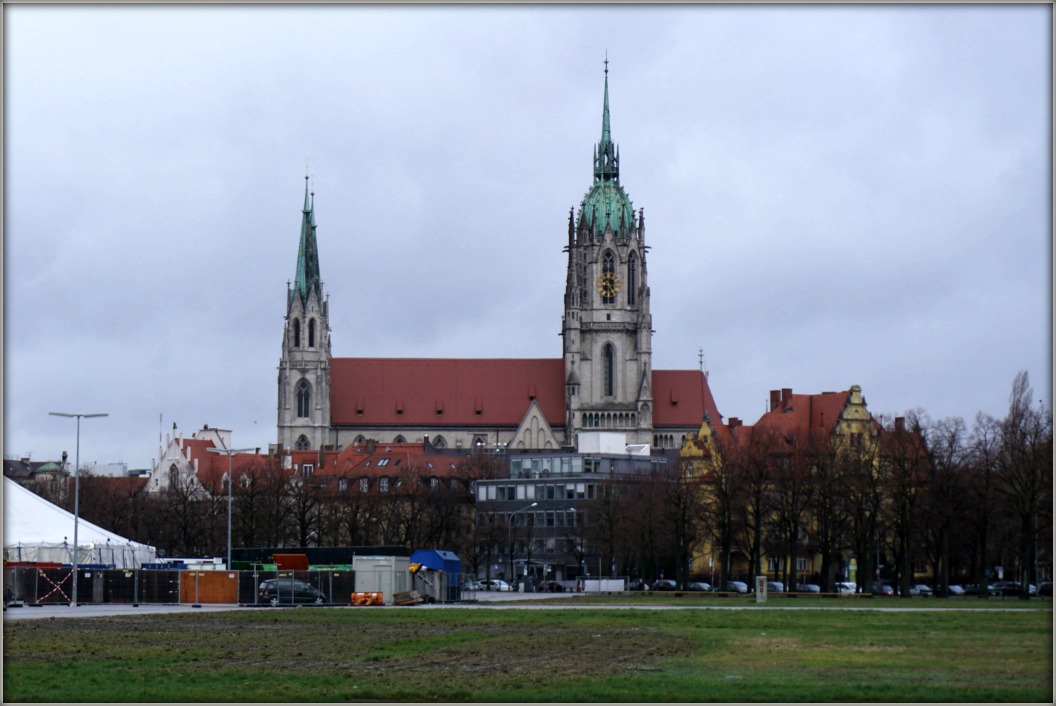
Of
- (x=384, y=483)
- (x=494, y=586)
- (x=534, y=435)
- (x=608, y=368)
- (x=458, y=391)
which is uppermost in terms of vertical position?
(x=608, y=368)

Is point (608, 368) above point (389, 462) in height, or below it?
above

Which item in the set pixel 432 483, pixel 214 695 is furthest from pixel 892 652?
pixel 432 483

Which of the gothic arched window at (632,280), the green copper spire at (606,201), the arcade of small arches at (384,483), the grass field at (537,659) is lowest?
the grass field at (537,659)

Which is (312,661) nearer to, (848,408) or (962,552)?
(962,552)

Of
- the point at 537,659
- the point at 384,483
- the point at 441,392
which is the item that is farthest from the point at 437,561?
the point at 441,392

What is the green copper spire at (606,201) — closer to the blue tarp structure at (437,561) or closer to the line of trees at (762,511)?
the line of trees at (762,511)

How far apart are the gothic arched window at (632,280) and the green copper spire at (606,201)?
2.79 metres

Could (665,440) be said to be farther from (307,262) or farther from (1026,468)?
(1026,468)

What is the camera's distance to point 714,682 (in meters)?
27.1

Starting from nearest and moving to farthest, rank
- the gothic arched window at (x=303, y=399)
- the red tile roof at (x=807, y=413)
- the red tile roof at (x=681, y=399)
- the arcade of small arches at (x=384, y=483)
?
the red tile roof at (x=807, y=413)
the arcade of small arches at (x=384, y=483)
the red tile roof at (x=681, y=399)
the gothic arched window at (x=303, y=399)

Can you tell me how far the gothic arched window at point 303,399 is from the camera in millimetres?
176125

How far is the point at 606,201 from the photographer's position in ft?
583

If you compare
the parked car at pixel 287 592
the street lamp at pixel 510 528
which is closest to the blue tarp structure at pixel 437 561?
the parked car at pixel 287 592

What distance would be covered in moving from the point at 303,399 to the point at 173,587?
10914cm
